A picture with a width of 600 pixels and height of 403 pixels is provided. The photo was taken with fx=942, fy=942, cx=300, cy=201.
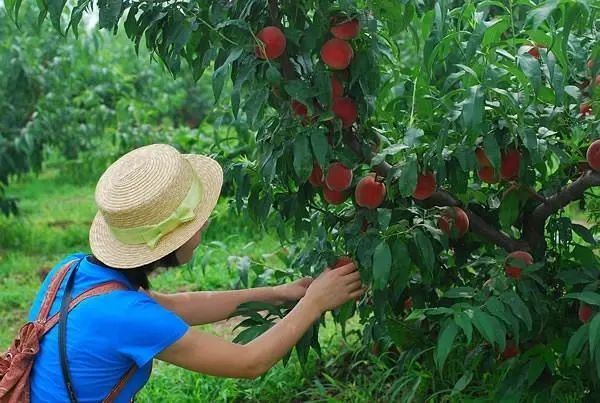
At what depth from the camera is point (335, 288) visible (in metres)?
2.22

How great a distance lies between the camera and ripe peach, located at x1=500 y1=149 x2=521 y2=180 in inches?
84.2

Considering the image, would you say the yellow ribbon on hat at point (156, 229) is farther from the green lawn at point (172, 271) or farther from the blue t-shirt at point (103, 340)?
the green lawn at point (172, 271)

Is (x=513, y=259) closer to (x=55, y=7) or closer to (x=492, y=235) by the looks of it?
(x=492, y=235)

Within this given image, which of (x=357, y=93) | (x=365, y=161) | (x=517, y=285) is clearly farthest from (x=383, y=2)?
(x=517, y=285)

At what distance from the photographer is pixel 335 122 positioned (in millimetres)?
2158

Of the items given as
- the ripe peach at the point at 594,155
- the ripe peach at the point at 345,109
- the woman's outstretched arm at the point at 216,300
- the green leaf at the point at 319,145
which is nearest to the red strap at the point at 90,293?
the woman's outstretched arm at the point at 216,300

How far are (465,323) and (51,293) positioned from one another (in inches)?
35.8

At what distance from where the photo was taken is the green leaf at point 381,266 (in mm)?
2057

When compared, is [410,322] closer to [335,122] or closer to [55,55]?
[335,122]

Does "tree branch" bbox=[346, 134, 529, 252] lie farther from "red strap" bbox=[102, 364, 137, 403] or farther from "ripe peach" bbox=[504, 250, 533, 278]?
"red strap" bbox=[102, 364, 137, 403]

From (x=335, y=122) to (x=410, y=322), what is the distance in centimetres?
77

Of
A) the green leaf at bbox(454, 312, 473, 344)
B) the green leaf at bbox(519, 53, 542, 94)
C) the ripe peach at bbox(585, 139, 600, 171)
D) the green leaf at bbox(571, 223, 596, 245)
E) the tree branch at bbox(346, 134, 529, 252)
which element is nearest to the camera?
the green leaf at bbox(519, 53, 542, 94)

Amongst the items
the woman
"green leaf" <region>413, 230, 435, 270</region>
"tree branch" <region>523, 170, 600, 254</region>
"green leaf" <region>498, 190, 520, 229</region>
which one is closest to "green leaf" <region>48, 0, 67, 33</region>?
the woman

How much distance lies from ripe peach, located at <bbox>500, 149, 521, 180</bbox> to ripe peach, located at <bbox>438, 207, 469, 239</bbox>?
0.18m
